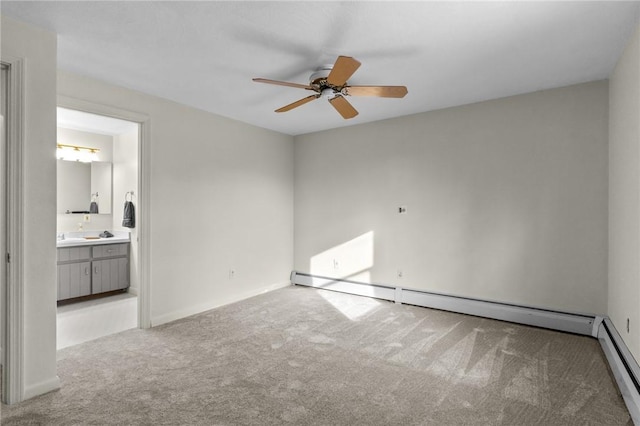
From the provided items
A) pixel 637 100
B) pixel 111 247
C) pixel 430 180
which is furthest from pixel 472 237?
pixel 111 247

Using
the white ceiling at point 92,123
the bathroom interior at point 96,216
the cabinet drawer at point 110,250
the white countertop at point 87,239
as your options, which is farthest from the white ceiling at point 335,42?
the cabinet drawer at point 110,250

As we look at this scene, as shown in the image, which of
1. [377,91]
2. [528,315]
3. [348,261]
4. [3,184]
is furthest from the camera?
[348,261]

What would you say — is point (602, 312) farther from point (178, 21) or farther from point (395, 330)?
point (178, 21)

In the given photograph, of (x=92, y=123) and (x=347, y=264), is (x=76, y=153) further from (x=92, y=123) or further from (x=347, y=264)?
(x=347, y=264)

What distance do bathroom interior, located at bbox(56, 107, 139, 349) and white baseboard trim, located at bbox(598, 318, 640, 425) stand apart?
14.6 feet

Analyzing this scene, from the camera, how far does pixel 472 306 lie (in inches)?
153

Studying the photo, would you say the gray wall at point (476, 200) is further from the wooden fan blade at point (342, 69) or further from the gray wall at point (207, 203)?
the wooden fan blade at point (342, 69)

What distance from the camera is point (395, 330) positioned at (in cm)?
346

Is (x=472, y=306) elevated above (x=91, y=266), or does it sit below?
below

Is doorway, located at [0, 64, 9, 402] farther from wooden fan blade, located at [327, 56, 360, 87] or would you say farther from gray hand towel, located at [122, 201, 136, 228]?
gray hand towel, located at [122, 201, 136, 228]

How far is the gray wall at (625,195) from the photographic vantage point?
7.51ft

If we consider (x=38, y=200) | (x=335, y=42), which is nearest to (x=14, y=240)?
(x=38, y=200)

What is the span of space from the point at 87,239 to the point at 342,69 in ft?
14.8

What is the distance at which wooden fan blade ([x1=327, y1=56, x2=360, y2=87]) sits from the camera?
2.16 m
